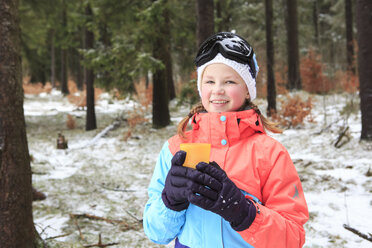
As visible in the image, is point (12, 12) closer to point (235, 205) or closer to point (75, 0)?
point (235, 205)

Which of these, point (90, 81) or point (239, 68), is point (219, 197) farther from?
point (90, 81)

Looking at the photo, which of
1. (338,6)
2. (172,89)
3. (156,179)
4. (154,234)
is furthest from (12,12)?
(338,6)

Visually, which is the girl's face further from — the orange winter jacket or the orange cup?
the orange cup

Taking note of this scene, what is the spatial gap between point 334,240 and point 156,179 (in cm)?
271

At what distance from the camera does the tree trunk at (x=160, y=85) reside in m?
9.66

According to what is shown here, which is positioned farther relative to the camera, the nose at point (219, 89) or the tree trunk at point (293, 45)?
the tree trunk at point (293, 45)

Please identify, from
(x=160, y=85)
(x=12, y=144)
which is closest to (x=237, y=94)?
(x=12, y=144)

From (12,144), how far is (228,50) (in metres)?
2.19

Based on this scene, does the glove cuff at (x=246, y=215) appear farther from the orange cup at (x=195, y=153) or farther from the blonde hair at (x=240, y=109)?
the blonde hair at (x=240, y=109)

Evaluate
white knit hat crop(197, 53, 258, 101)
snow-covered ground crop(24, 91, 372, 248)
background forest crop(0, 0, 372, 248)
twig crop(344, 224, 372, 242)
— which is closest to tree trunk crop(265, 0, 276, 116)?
background forest crop(0, 0, 372, 248)

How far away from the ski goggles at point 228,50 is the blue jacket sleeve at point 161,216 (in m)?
0.62

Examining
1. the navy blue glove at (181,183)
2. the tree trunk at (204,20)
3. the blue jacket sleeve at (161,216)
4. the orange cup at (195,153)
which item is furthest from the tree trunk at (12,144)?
the tree trunk at (204,20)

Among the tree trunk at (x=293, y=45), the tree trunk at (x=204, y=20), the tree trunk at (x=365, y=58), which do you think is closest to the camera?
the tree trunk at (x=365, y=58)

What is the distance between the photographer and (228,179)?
1.28m
